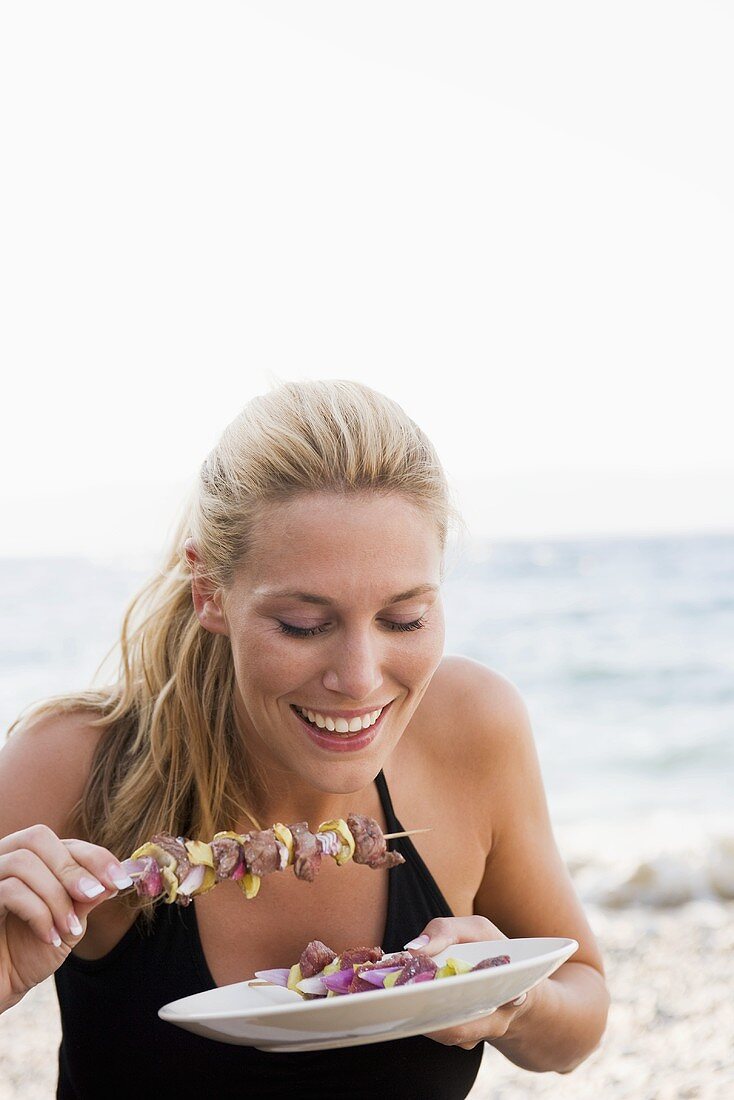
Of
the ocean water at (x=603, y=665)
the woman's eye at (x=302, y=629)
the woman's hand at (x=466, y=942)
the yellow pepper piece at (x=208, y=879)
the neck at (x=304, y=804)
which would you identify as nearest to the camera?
the woman's hand at (x=466, y=942)

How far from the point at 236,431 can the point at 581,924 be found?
5.24 ft

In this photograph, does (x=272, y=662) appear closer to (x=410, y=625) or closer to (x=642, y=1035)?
(x=410, y=625)

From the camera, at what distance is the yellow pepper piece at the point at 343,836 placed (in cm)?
233

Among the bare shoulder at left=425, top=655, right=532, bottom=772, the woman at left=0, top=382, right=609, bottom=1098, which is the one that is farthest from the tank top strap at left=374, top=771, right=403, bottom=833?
the bare shoulder at left=425, top=655, right=532, bottom=772

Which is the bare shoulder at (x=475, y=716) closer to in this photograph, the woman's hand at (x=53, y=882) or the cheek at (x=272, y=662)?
the cheek at (x=272, y=662)

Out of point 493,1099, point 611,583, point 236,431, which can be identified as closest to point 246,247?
point 611,583

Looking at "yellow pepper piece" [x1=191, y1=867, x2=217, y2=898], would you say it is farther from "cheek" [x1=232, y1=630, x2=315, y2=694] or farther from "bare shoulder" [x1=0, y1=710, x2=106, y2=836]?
"bare shoulder" [x1=0, y1=710, x2=106, y2=836]

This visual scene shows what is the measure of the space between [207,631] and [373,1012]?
134cm

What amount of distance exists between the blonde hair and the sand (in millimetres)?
4242

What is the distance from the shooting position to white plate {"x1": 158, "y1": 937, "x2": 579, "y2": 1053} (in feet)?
5.32

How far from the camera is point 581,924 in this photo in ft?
9.86

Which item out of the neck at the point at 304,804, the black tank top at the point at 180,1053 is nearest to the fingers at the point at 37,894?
the black tank top at the point at 180,1053

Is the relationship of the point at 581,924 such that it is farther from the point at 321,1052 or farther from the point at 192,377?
the point at 192,377

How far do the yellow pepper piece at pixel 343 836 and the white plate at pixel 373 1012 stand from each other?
0.49 metres
